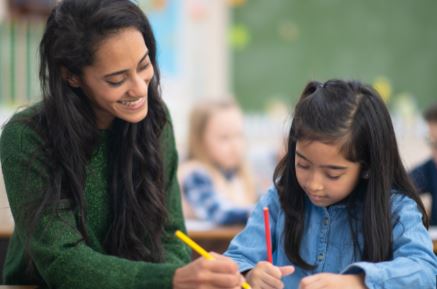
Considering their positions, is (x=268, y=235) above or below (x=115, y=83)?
below

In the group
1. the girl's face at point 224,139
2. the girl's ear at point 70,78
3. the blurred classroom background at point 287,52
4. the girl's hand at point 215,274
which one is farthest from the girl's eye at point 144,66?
the blurred classroom background at point 287,52

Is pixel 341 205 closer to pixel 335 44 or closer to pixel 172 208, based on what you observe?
pixel 172 208

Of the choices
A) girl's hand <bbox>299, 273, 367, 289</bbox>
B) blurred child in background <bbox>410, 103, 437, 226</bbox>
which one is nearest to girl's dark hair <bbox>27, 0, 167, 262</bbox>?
girl's hand <bbox>299, 273, 367, 289</bbox>

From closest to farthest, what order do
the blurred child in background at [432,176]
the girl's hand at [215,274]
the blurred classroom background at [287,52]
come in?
the girl's hand at [215,274], the blurred child in background at [432,176], the blurred classroom background at [287,52]

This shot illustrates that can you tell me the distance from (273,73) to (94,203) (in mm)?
4144

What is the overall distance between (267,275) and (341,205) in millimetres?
247

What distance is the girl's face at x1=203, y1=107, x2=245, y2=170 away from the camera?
353cm

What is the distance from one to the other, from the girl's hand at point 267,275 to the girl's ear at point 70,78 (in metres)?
0.52

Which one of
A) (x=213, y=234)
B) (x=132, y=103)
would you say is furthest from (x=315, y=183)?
(x=213, y=234)

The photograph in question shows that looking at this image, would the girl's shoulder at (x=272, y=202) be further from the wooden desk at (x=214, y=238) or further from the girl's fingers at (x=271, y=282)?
the wooden desk at (x=214, y=238)

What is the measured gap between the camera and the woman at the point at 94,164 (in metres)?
1.51

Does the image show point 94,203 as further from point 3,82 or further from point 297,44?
point 297,44

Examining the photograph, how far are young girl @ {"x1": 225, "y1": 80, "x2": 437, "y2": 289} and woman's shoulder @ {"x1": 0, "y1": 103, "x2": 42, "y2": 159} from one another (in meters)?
0.45

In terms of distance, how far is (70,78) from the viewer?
166 cm
